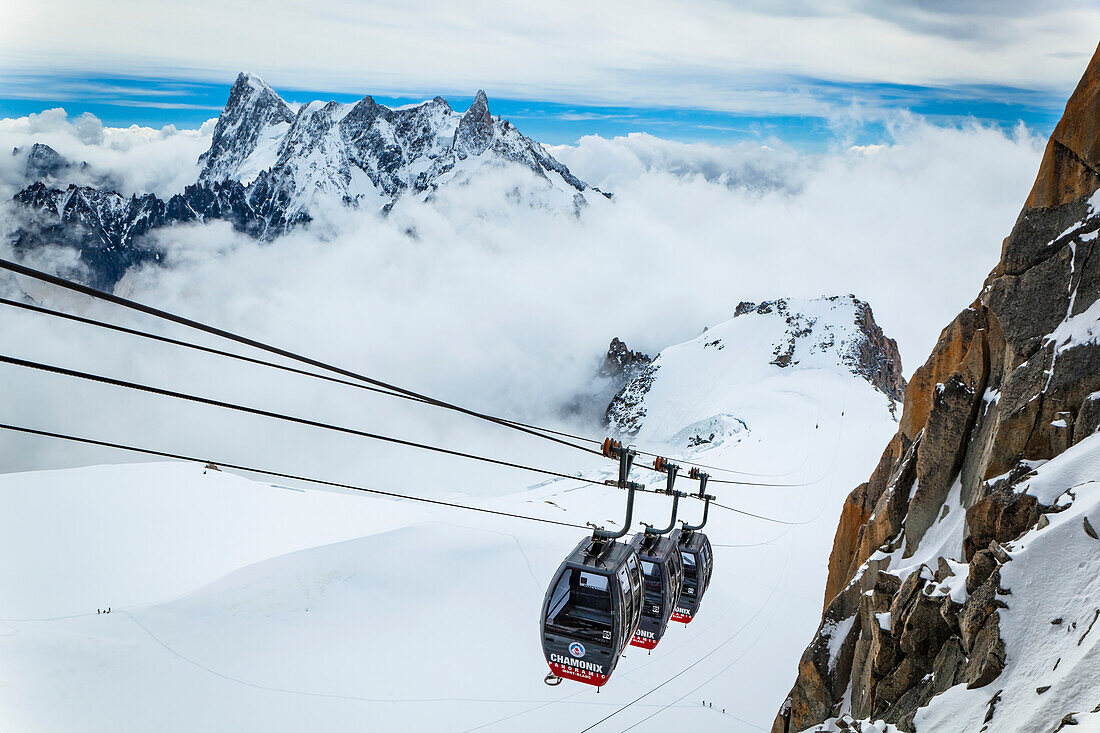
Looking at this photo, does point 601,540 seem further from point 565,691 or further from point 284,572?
point 284,572

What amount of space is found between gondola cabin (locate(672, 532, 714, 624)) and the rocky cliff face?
11.7 ft

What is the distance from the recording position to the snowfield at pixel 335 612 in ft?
89.1

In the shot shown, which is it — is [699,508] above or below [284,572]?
below

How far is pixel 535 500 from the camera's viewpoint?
57969 millimetres

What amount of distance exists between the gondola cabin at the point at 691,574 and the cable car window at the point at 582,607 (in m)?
6.08

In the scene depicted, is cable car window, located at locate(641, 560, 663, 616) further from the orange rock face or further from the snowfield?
the snowfield

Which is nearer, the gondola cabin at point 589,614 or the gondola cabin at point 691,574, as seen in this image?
the gondola cabin at point 589,614

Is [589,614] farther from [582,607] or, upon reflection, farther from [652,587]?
[652,587]

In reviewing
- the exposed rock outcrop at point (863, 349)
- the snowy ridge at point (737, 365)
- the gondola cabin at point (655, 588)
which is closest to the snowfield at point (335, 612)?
the gondola cabin at point (655, 588)

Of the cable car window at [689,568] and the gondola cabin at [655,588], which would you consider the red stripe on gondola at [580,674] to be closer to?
the gondola cabin at [655,588]

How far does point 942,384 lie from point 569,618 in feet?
34.6

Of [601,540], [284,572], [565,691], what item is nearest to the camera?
[601,540]

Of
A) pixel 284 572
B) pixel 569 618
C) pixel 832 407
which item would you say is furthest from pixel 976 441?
pixel 832 407

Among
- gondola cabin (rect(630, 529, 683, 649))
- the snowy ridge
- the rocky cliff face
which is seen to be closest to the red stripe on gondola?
gondola cabin (rect(630, 529, 683, 649))
